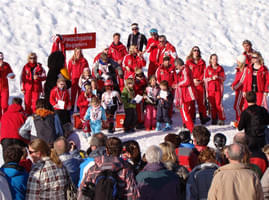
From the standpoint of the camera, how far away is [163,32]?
67.1 feet

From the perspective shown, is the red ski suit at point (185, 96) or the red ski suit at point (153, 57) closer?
the red ski suit at point (185, 96)

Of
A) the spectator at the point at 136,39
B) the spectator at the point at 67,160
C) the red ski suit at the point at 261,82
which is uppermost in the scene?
the spectator at the point at 136,39

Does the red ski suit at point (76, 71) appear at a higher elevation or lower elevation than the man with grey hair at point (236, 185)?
higher

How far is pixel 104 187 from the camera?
16.4ft

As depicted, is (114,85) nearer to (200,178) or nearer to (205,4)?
(200,178)

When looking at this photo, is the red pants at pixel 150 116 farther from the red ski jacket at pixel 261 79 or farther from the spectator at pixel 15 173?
the spectator at pixel 15 173

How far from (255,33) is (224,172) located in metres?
16.9

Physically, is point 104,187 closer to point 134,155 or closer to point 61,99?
point 134,155

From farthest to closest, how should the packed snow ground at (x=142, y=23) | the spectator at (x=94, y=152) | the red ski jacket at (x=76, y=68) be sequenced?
the packed snow ground at (x=142, y=23)
the red ski jacket at (x=76, y=68)
the spectator at (x=94, y=152)

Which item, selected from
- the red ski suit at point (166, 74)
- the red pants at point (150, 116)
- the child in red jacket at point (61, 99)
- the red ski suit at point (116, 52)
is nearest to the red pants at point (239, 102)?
the red ski suit at point (166, 74)

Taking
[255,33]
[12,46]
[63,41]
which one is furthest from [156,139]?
[255,33]

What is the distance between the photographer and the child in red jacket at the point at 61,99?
10898mm

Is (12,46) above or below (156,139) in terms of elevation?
above

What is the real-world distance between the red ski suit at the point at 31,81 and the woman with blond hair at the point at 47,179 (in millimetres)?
6897
